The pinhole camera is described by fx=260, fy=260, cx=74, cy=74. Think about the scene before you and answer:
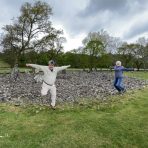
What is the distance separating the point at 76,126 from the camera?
33.3 feet

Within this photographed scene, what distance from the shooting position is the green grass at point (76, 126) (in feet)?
28.3

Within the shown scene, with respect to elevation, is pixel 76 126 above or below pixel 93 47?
below

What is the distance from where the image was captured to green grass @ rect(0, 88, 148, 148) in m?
8.63

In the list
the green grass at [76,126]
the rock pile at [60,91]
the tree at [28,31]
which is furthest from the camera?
the tree at [28,31]

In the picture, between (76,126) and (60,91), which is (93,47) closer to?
(60,91)

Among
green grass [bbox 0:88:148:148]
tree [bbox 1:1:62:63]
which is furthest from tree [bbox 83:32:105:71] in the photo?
green grass [bbox 0:88:148:148]

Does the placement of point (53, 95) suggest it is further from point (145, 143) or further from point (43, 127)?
point (145, 143)

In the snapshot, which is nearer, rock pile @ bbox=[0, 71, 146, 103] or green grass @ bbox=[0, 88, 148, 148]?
green grass @ bbox=[0, 88, 148, 148]

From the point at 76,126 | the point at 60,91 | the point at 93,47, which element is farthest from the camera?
the point at 93,47

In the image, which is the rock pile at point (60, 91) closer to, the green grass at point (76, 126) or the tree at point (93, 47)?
the green grass at point (76, 126)

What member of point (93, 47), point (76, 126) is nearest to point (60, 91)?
point (76, 126)

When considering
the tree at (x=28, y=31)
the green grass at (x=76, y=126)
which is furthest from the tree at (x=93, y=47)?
the green grass at (x=76, y=126)

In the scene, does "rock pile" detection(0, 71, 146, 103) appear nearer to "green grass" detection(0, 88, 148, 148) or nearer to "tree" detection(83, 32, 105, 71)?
"green grass" detection(0, 88, 148, 148)

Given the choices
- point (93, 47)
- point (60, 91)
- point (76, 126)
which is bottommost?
point (76, 126)
